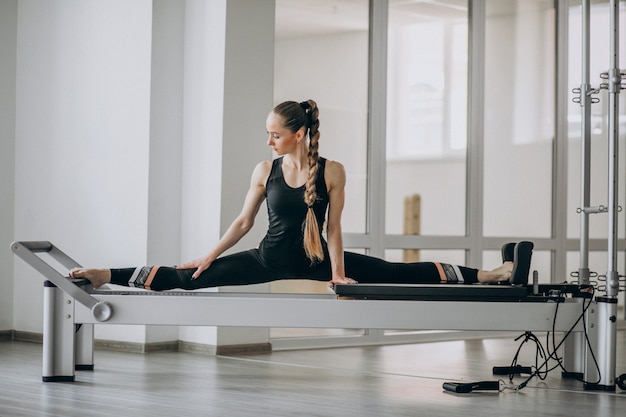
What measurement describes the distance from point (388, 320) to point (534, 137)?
327 cm

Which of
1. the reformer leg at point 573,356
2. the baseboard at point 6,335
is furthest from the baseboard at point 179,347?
the reformer leg at point 573,356

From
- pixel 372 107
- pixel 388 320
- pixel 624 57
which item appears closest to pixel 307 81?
pixel 372 107

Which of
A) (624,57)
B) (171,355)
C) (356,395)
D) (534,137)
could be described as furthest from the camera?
(624,57)

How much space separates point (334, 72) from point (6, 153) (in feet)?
6.74

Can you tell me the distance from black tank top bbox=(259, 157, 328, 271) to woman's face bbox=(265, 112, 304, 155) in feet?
0.51

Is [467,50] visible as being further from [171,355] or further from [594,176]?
[171,355]

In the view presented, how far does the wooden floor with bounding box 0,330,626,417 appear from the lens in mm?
3186

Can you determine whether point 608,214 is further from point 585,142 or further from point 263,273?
point 263,273

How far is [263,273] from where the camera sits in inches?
158

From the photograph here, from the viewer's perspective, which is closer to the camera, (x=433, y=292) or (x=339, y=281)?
(x=433, y=292)

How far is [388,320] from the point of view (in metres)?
3.63

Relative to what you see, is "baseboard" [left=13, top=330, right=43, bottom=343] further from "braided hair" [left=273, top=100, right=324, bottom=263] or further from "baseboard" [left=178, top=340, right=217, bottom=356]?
"braided hair" [left=273, top=100, right=324, bottom=263]

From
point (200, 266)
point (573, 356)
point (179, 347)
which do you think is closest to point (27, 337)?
point (179, 347)

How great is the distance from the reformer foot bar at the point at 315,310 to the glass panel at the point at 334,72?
1.96m
